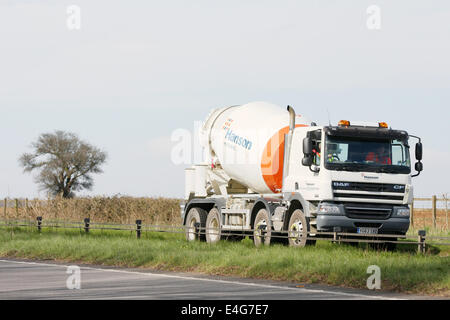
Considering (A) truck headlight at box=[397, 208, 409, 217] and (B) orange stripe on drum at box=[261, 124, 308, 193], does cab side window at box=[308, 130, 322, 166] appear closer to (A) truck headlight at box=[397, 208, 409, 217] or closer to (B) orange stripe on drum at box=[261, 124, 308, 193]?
(B) orange stripe on drum at box=[261, 124, 308, 193]

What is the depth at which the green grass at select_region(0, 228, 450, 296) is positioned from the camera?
15011 millimetres

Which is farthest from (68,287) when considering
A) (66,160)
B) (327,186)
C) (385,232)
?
(66,160)

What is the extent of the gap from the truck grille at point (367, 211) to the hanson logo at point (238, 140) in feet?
16.2

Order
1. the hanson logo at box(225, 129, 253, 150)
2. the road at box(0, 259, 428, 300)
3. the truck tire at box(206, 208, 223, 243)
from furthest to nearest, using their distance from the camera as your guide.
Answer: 1. the truck tire at box(206, 208, 223, 243)
2. the hanson logo at box(225, 129, 253, 150)
3. the road at box(0, 259, 428, 300)

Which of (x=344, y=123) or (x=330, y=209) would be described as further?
(x=344, y=123)

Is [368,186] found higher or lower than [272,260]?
higher

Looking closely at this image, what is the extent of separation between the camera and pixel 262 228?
24.1 metres

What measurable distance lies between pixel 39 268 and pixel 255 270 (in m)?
5.48

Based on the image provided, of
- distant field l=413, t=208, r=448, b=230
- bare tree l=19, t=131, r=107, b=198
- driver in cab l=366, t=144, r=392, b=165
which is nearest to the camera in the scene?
driver in cab l=366, t=144, r=392, b=165

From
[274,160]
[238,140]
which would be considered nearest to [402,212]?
[274,160]

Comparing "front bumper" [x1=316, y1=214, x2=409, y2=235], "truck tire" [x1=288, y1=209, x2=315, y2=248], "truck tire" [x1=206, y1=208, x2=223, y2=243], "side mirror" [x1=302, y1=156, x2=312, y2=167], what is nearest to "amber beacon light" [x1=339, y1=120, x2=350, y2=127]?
"side mirror" [x1=302, y1=156, x2=312, y2=167]

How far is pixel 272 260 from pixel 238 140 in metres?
9.09

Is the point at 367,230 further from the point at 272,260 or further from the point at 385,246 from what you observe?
the point at 272,260

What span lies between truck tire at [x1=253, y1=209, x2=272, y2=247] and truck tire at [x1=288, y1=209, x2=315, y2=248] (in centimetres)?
85
